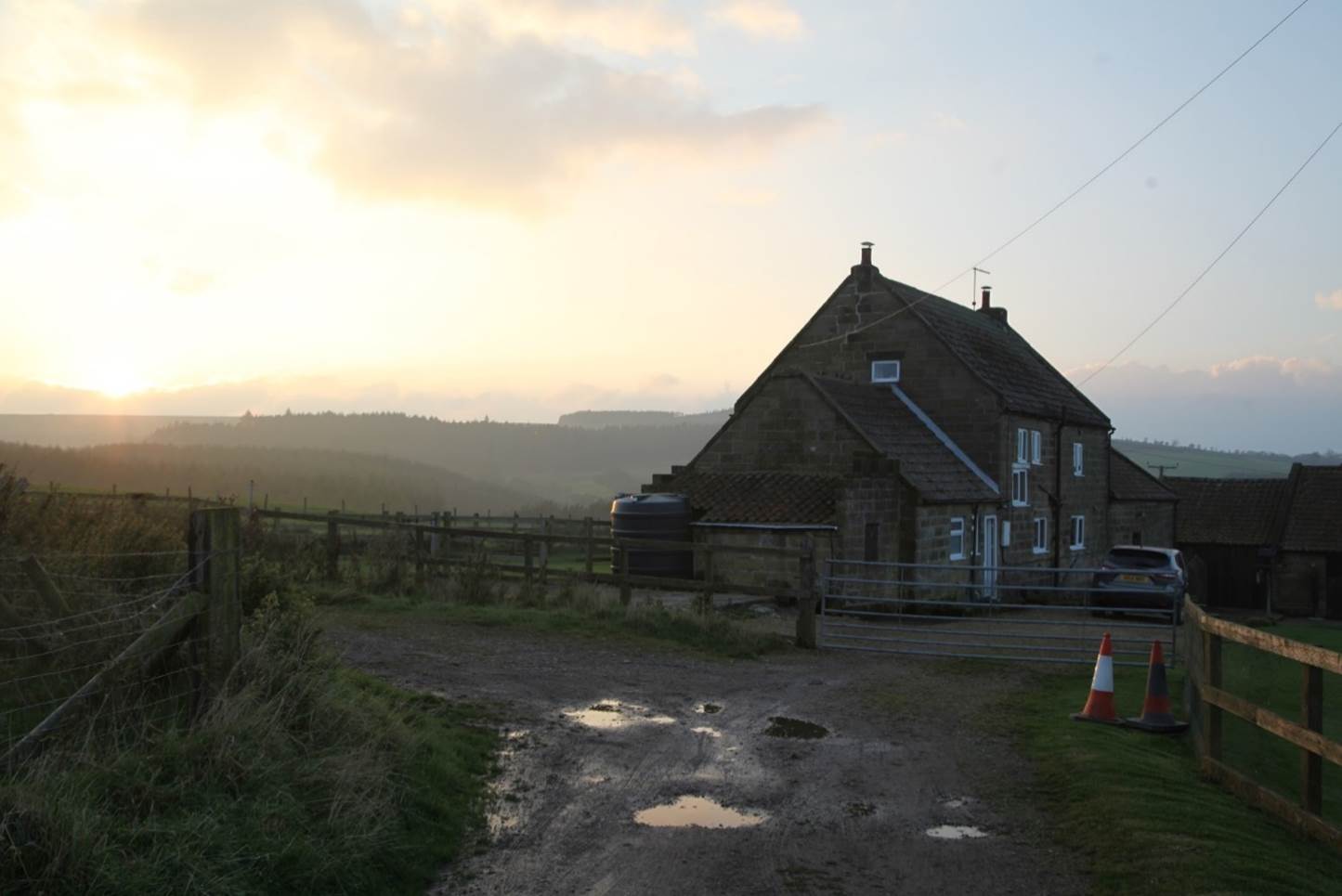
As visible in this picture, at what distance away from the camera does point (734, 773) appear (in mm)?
9109

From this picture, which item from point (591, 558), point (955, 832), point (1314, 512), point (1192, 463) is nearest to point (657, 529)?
point (591, 558)

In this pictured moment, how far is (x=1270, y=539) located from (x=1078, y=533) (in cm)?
1767

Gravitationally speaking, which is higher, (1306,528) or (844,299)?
(844,299)

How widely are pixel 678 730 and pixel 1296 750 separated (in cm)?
710

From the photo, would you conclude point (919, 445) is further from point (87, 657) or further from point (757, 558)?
point (87, 657)

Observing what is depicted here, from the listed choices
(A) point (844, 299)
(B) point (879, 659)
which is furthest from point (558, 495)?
(B) point (879, 659)

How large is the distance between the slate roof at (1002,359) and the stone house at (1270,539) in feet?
45.2

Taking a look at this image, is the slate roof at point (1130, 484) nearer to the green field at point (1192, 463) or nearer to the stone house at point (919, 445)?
the stone house at point (919, 445)

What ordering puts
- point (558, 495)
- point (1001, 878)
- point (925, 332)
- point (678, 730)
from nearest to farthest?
1. point (1001, 878)
2. point (678, 730)
3. point (925, 332)
4. point (558, 495)

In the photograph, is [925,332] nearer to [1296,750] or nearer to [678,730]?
[1296,750]

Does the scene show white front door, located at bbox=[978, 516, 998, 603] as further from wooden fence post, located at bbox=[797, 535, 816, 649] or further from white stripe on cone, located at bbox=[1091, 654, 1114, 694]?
white stripe on cone, located at bbox=[1091, 654, 1114, 694]

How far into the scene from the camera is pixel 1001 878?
22.0ft

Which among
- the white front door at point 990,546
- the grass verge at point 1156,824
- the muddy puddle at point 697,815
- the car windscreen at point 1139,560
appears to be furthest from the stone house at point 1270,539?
the muddy puddle at point 697,815

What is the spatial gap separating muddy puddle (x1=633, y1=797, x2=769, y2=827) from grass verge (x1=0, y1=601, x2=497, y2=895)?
1254mm
